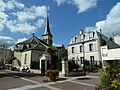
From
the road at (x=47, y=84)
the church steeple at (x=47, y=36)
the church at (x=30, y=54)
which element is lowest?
the road at (x=47, y=84)

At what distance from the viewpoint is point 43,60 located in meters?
25.0

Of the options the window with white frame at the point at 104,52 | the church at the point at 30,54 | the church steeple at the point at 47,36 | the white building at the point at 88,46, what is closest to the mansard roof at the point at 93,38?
the white building at the point at 88,46

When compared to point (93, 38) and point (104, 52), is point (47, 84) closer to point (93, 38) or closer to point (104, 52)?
point (104, 52)

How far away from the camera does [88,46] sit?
115 feet

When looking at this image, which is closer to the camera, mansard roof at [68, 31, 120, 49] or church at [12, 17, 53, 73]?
church at [12, 17, 53, 73]

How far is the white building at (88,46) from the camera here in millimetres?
32875

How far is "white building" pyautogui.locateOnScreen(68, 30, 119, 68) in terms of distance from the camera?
1294 inches

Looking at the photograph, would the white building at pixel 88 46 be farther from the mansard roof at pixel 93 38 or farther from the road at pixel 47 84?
the road at pixel 47 84

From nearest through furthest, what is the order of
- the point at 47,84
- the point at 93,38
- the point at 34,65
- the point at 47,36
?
the point at 47,84
the point at 34,65
the point at 93,38
the point at 47,36

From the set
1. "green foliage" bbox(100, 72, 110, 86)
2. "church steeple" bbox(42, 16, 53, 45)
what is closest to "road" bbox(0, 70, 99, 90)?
"green foliage" bbox(100, 72, 110, 86)

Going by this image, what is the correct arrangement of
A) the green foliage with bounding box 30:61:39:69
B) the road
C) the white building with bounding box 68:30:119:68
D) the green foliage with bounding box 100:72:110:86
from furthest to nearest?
the white building with bounding box 68:30:119:68 < the green foliage with bounding box 30:61:39:69 < the road < the green foliage with bounding box 100:72:110:86

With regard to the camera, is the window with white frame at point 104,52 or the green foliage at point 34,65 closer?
the green foliage at point 34,65

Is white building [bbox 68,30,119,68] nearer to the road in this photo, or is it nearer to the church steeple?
the church steeple

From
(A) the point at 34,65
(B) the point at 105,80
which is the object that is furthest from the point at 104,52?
(B) the point at 105,80
